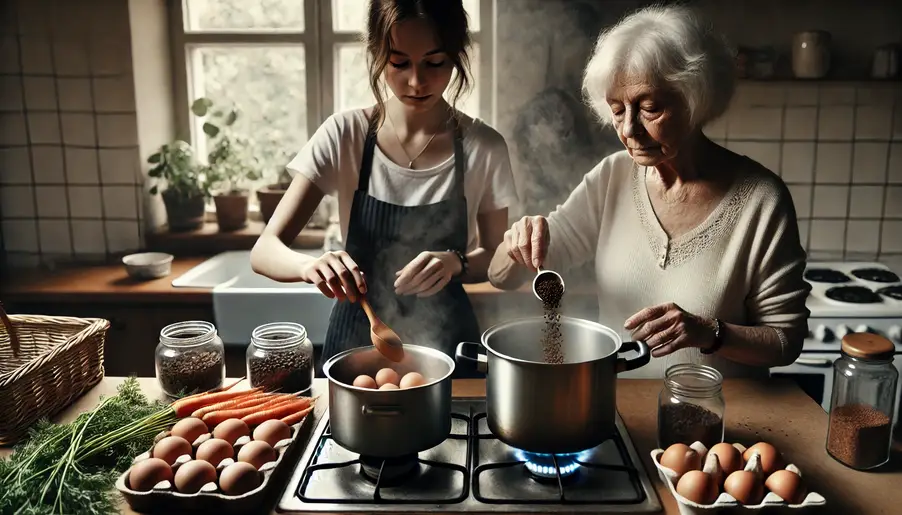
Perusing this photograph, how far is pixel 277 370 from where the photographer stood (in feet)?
5.08

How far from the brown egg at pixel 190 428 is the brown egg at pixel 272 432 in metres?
0.09

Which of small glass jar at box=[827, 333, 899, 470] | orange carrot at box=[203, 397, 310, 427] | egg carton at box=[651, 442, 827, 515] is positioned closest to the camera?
egg carton at box=[651, 442, 827, 515]

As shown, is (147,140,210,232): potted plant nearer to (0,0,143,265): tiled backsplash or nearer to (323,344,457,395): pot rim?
(0,0,143,265): tiled backsplash

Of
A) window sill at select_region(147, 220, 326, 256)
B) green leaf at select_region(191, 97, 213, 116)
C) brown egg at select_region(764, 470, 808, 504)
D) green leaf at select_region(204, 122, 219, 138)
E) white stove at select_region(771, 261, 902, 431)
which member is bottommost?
white stove at select_region(771, 261, 902, 431)

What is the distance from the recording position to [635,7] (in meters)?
2.40

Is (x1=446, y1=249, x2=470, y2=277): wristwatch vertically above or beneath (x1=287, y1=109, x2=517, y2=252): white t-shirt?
beneath

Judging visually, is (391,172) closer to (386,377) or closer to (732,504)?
(386,377)

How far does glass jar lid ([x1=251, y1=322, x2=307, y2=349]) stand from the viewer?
1.55m

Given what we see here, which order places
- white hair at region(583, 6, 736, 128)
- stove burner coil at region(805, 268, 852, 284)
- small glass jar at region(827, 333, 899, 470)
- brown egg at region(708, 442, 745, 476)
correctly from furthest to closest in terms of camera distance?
1. stove burner coil at region(805, 268, 852, 284)
2. white hair at region(583, 6, 736, 128)
3. small glass jar at region(827, 333, 899, 470)
4. brown egg at region(708, 442, 745, 476)

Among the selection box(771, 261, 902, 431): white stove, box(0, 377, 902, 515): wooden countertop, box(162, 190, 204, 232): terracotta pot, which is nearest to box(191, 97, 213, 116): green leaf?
box(162, 190, 204, 232): terracotta pot

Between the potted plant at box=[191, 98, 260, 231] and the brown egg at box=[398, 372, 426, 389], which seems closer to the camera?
the brown egg at box=[398, 372, 426, 389]

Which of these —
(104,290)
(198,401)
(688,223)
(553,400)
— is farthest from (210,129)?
(553,400)

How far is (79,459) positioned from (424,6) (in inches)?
47.4

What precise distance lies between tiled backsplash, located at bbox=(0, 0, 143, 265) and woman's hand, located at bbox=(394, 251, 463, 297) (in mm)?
1457
